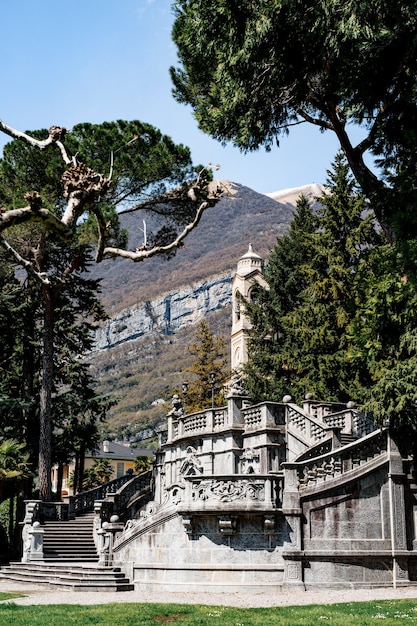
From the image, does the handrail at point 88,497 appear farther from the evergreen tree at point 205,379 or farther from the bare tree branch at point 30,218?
the bare tree branch at point 30,218

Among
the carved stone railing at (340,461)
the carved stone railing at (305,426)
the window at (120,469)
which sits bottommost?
the carved stone railing at (340,461)

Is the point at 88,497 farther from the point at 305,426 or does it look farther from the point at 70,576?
the point at 305,426

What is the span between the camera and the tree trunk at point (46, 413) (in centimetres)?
3044

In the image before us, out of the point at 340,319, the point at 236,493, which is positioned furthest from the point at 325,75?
the point at 340,319

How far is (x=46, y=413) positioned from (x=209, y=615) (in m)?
19.4

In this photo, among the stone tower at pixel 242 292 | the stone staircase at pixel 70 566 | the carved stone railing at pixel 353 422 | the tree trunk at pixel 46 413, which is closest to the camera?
the stone staircase at pixel 70 566

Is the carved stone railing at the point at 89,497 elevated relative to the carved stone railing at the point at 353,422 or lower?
lower

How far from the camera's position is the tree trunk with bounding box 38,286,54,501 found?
3044 centimetres

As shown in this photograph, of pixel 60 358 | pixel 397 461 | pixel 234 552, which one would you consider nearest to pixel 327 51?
pixel 397 461

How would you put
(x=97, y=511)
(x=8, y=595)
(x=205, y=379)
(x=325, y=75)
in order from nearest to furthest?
(x=8, y=595) → (x=325, y=75) → (x=97, y=511) → (x=205, y=379)

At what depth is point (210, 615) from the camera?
41.8 ft

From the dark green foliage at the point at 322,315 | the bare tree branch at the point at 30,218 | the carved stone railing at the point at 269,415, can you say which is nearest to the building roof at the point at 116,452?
the dark green foliage at the point at 322,315

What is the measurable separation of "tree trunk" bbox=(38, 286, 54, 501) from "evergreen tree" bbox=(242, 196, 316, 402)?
1077 cm

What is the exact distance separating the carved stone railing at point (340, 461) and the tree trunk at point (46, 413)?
1512 centimetres
